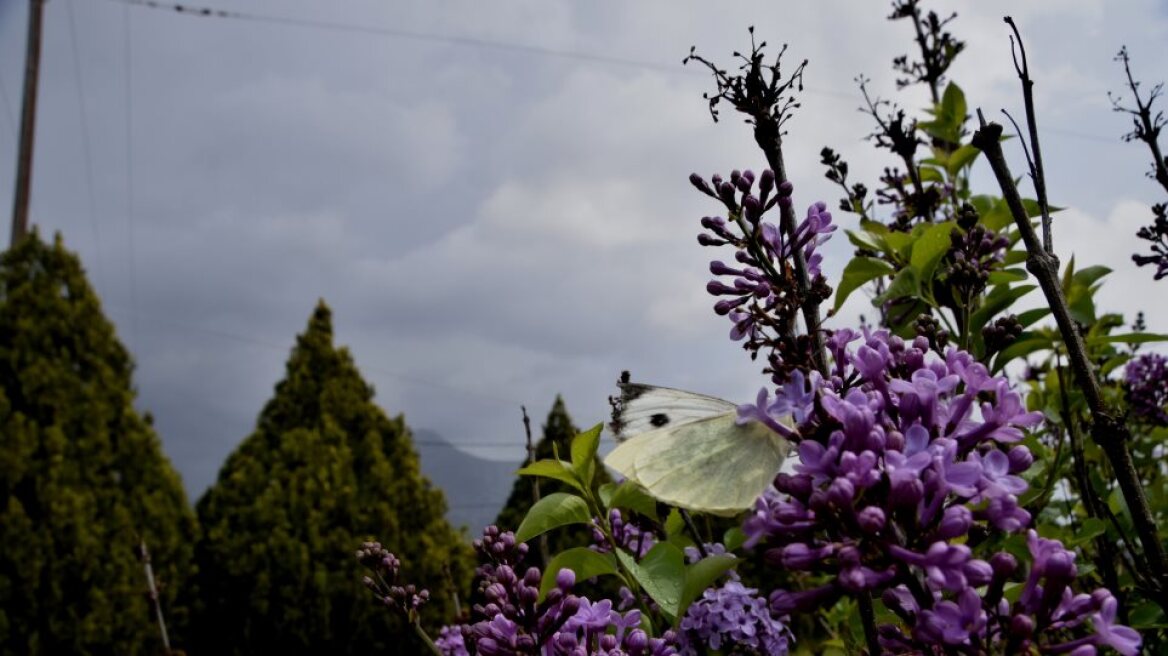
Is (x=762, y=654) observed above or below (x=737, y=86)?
below

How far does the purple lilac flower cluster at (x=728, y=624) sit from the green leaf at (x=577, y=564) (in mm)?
413

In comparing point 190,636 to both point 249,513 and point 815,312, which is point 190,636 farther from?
point 815,312

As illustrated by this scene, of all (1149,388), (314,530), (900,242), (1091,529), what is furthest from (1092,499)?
(314,530)

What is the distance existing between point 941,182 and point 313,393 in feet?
29.1

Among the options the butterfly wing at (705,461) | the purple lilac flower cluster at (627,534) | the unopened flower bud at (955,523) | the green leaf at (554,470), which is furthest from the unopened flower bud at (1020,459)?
the purple lilac flower cluster at (627,534)

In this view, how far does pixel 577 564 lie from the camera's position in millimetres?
1329

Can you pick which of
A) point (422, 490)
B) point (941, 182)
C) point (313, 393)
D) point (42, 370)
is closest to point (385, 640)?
point (422, 490)

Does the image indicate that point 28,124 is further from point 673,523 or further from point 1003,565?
point 1003,565

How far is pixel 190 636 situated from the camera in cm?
891

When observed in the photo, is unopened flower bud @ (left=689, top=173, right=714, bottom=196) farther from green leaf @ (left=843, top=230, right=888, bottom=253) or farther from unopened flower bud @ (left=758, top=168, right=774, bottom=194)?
green leaf @ (left=843, top=230, right=888, bottom=253)

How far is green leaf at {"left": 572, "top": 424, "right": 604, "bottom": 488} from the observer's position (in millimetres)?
1427

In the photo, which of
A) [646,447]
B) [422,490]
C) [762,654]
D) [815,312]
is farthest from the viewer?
[422,490]

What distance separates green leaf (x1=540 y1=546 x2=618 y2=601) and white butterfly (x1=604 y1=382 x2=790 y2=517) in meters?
0.32

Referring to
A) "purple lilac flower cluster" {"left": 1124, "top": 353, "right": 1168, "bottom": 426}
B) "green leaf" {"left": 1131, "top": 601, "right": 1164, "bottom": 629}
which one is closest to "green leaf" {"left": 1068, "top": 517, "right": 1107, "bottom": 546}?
"green leaf" {"left": 1131, "top": 601, "right": 1164, "bottom": 629}
